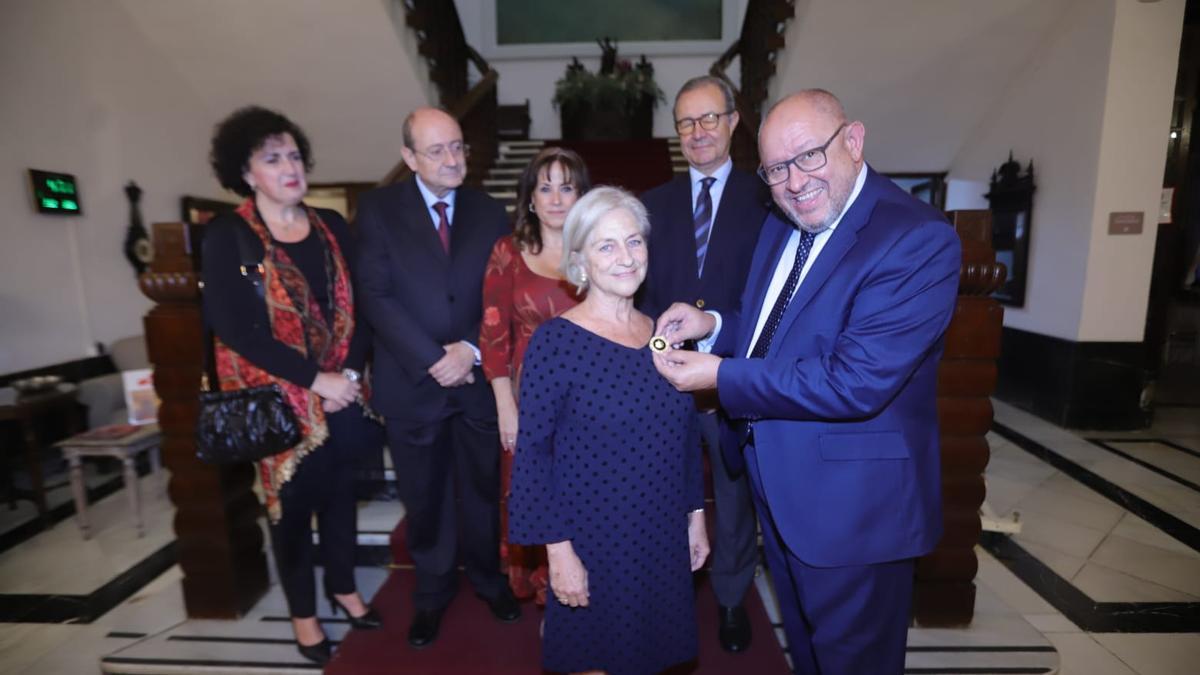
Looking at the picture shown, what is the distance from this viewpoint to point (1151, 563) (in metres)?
3.03

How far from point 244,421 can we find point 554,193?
1.26m

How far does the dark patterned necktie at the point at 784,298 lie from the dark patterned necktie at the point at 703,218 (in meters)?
0.60

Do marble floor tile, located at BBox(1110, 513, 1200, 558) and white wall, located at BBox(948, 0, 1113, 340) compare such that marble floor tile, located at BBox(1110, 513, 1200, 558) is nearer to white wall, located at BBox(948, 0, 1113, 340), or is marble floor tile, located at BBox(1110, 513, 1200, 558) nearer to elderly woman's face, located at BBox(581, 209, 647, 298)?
white wall, located at BBox(948, 0, 1113, 340)

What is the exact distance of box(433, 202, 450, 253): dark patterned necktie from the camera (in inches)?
87.0

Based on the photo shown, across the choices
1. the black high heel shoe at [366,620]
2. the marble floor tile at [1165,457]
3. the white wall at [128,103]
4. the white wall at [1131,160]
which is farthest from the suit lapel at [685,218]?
the white wall at [128,103]

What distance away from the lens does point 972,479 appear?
7.68 feet

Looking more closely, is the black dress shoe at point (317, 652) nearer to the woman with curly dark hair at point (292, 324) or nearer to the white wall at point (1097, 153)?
the woman with curly dark hair at point (292, 324)

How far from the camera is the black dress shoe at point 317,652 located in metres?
2.24

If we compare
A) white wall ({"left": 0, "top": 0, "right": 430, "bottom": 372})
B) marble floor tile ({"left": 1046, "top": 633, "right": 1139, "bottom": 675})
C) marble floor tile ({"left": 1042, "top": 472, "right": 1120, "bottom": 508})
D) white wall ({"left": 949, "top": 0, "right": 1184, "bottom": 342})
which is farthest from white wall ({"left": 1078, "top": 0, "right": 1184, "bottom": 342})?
white wall ({"left": 0, "top": 0, "right": 430, "bottom": 372})

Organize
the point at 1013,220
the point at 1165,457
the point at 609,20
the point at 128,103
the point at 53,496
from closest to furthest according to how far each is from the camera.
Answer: the point at 53,496 < the point at 1165,457 < the point at 128,103 < the point at 1013,220 < the point at 609,20

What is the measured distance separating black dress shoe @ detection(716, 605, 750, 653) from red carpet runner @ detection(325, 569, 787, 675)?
32 millimetres

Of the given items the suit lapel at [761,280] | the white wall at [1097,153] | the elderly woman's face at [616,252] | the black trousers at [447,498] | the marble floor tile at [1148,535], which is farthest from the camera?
the white wall at [1097,153]

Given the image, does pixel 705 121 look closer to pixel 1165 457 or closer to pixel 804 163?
pixel 804 163

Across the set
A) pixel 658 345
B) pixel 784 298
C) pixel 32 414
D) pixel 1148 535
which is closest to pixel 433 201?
pixel 658 345
